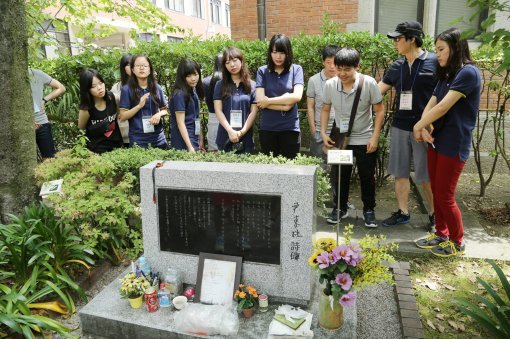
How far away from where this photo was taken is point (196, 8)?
3095cm

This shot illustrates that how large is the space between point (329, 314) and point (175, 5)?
28.5 meters

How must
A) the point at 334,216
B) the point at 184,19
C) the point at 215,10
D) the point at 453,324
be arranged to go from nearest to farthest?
the point at 453,324 → the point at 334,216 → the point at 184,19 → the point at 215,10

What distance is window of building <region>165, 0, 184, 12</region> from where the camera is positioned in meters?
26.8

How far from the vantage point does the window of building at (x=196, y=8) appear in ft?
99.4

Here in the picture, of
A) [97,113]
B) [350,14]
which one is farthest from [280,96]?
[350,14]

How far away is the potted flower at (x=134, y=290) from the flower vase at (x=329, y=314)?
4.66ft

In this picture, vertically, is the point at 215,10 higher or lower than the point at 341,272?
higher

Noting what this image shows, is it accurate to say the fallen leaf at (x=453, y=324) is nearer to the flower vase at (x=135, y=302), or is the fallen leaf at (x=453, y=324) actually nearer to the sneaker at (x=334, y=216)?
the sneaker at (x=334, y=216)

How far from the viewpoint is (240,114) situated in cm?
484

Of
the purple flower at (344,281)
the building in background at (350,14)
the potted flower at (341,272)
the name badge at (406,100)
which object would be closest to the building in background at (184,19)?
the building in background at (350,14)

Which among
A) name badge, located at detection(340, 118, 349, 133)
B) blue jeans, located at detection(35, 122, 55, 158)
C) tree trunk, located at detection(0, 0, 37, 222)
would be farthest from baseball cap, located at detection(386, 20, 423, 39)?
blue jeans, located at detection(35, 122, 55, 158)

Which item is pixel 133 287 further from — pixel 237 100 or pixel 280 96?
pixel 280 96

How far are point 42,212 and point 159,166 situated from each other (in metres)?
1.45

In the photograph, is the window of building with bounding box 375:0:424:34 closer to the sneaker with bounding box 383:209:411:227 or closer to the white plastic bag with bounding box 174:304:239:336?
the sneaker with bounding box 383:209:411:227
